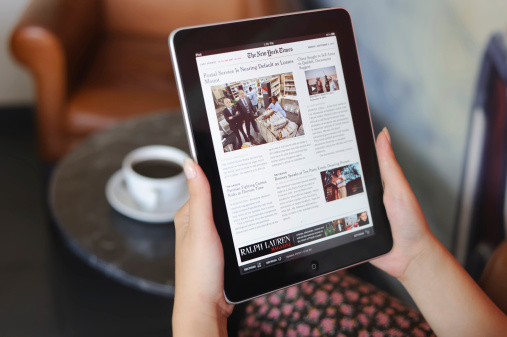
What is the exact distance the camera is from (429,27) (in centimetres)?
125

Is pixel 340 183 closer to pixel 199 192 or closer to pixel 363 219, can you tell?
pixel 363 219

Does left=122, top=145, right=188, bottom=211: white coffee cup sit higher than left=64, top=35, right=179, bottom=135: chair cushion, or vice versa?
left=64, top=35, right=179, bottom=135: chair cushion

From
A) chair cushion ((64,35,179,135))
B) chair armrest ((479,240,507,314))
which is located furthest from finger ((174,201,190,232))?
chair cushion ((64,35,179,135))

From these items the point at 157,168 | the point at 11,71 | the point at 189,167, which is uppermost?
the point at 11,71

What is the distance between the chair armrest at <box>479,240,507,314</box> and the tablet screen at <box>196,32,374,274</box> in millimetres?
280

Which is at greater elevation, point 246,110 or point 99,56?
point 99,56

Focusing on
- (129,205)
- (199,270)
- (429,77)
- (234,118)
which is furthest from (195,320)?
(429,77)

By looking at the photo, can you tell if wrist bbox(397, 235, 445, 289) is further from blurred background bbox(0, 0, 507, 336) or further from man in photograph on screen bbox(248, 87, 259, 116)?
blurred background bbox(0, 0, 507, 336)

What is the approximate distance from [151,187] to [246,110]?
47 cm

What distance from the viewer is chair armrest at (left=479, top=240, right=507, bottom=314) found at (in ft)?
2.64

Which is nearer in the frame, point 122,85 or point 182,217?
point 182,217

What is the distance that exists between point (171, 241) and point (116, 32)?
155cm

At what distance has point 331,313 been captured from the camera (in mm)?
838

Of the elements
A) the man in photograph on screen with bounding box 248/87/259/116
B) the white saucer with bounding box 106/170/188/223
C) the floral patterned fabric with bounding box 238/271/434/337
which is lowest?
the floral patterned fabric with bounding box 238/271/434/337
